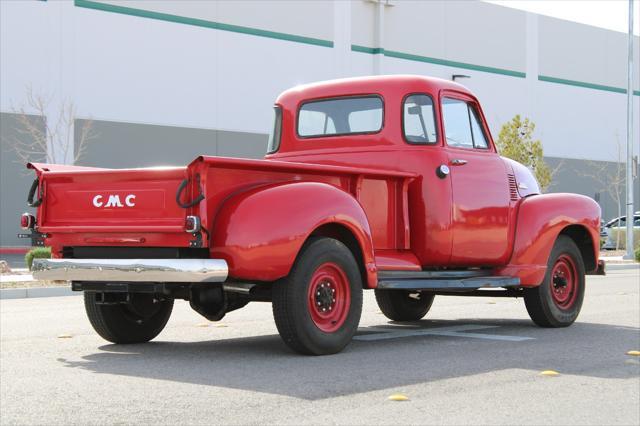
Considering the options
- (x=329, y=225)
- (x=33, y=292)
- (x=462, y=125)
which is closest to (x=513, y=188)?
(x=462, y=125)

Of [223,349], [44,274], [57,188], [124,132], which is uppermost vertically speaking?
[124,132]

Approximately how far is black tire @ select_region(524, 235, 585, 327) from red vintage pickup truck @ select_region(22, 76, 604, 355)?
1 cm

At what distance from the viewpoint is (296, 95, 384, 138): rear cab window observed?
976 centimetres

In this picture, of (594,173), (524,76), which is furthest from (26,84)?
(594,173)

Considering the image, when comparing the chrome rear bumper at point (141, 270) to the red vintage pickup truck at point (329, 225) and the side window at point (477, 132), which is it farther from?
the side window at point (477, 132)

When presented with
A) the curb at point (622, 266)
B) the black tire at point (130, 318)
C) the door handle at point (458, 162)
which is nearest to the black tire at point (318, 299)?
the black tire at point (130, 318)

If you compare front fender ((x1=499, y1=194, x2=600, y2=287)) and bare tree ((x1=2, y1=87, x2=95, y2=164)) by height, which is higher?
bare tree ((x1=2, y1=87, x2=95, y2=164))

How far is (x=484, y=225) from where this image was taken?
9.81 metres

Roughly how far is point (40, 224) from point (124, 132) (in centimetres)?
3000

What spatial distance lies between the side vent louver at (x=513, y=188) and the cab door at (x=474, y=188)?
0.39 feet

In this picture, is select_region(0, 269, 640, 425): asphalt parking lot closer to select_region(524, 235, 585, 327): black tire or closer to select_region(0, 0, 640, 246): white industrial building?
select_region(524, 235, 585, 327): black tire

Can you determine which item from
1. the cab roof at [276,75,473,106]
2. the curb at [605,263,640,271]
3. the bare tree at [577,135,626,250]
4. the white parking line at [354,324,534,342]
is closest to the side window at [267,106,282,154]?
the cab roof at [276,75,473,106]

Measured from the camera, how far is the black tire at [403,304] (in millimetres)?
10906

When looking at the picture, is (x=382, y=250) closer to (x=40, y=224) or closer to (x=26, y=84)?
(x=40, y=224)
